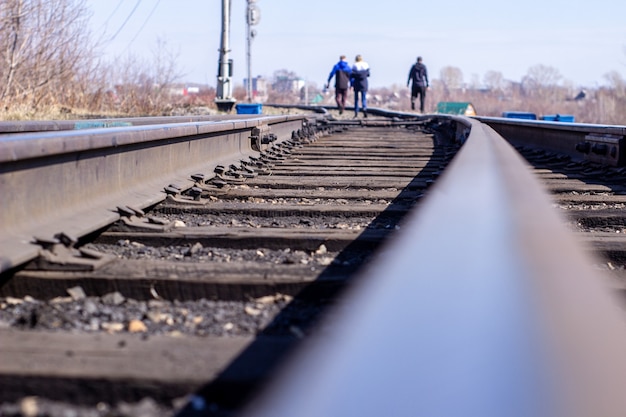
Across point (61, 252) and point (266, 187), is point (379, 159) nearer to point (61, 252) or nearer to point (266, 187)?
point (266, 187)

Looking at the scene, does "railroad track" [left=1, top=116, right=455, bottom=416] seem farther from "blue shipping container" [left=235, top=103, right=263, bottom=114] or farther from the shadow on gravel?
"blue shipping container" [left=235, top=103, right=263, bottom=114]

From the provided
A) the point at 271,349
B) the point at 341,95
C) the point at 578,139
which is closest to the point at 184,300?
the point at 271,349

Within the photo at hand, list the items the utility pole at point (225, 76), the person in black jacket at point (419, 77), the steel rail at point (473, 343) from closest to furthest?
the steel rail at point (473, 343), the utility pole at point (225, 76), the person in black jacket at point (419, 77)

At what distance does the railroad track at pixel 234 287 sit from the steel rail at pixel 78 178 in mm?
76

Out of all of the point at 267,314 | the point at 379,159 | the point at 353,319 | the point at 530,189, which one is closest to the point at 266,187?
the point at 379,159

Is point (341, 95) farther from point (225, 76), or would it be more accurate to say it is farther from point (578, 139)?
point (578, 139)

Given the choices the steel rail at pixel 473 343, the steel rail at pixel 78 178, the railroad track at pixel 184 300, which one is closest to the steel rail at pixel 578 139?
the railroad track at pixel 184 300

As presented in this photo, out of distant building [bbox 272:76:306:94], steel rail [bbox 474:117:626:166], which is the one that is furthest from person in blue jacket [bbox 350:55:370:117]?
distant building [bbox 272:76:306:94]

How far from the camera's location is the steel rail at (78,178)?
2801 mm

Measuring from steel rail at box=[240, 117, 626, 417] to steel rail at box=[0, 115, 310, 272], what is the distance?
1.61 metres

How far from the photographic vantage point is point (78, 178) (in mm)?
3480

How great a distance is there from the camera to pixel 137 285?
2.48m

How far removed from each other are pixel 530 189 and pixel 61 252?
1.57 m

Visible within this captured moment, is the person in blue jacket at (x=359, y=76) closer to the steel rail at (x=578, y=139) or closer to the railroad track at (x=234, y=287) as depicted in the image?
the steel rail at (x=578, y=139)
